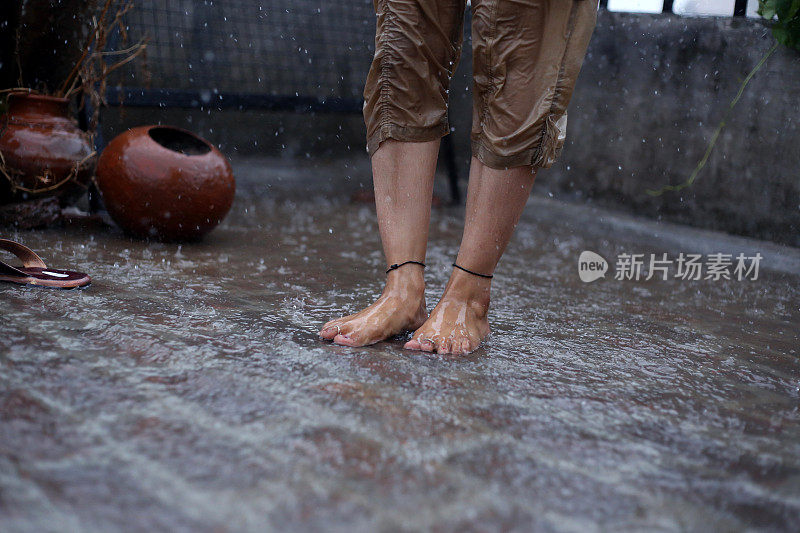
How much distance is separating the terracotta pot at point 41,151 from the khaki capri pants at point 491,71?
1.59m

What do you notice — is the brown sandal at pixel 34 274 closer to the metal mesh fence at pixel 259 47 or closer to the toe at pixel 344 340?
the toe at pixel 344 340

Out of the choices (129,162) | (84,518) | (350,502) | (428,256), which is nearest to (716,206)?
(428,256)

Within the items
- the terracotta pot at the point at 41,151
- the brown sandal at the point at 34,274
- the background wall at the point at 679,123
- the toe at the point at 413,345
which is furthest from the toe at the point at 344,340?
the background wall at the point at 679,123

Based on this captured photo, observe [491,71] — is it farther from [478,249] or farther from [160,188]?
[160,188]

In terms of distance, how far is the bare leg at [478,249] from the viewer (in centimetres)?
155

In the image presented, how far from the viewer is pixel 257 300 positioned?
1846 mm

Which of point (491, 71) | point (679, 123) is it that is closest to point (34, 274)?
point (491, 71)

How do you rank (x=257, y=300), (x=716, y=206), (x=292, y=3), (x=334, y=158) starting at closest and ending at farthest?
(x=257, y=300), (x=716, y=206), (x=292, y=3), (x=334, y=158)

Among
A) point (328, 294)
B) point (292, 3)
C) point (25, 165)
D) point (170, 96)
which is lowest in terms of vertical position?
point (328, 294)

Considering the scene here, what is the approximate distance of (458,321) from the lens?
1577 millimetres

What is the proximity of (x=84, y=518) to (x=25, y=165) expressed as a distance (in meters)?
2.24

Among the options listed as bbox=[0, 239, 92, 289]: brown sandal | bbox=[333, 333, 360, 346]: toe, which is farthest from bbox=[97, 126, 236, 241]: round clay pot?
bbox=[333, 333, 360, 346]: toe

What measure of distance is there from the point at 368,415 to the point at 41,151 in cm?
216

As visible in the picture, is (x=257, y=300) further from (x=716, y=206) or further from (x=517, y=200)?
(x=716, y=206)
